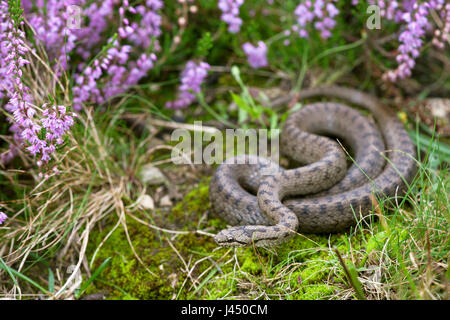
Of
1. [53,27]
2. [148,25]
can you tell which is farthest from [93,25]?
[53,27]

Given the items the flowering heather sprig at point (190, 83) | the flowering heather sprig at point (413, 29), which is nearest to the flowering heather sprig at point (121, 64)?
the flowering heather sprig at point (190, 83)

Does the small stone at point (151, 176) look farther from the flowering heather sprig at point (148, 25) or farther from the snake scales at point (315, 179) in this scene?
the flowering heather sprig at point (148, 25)

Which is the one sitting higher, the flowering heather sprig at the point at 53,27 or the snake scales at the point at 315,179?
the flowering heather sprig at the point at 53,27

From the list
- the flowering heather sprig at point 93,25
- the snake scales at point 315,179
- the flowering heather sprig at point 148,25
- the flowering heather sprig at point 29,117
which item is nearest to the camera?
the flowering heather sprig at point 29,117

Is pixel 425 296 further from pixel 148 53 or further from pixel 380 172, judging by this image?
pixel 148 53

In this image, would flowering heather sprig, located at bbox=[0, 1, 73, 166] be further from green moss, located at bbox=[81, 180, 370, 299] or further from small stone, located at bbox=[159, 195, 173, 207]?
small stone, located at bbox=[159, 195, 173, 207]

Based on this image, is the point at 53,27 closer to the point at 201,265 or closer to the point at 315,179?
the point at 201,265
